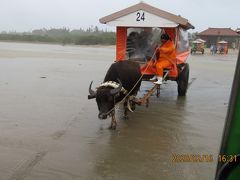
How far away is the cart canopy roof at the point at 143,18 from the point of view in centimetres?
916

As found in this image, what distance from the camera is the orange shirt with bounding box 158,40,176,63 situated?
29.6 feet

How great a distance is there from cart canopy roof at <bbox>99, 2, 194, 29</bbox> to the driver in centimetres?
38

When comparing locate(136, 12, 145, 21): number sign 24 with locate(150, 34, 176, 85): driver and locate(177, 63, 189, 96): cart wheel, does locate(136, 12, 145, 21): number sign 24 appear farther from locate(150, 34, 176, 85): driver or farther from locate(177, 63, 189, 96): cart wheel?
locate(177, 63, 189, 96): cart wheel

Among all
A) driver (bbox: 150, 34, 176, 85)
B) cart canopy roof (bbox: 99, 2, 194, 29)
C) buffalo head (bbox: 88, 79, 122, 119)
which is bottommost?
buffalo head (bbox: 88, 79, 122, 119)

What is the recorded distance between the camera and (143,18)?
9336 millimetres

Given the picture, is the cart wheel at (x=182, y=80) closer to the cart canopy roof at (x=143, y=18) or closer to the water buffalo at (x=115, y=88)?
the cart canopy roof at (x=143, y=18)

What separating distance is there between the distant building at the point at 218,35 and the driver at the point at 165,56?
48689 millimetres

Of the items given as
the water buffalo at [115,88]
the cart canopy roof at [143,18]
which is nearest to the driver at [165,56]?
the cart canopy roof at [143,18]

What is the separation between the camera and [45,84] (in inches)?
491

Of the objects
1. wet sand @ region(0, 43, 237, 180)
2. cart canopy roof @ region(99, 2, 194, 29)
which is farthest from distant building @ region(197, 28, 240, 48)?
cart canopy roof @ region(99, 2, 194, 29)

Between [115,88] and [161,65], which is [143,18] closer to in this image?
[161,65]

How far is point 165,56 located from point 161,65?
27cm

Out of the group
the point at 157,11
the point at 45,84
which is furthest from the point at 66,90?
the point at 157,11
